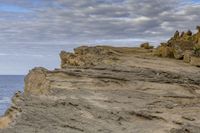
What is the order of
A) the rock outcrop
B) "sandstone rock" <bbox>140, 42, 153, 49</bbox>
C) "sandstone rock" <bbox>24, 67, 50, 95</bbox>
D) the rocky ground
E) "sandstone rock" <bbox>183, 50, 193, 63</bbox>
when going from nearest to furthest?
the rocky ground < "sandstone rock" <bbox>24, 67, 50, 95</bbox> < "sandstone rock" <bbox>183, 50, 193, 63</bbox> < the rock outcrop < "sandstone rock" <bbox>140, 42, 153, 49</bbox>

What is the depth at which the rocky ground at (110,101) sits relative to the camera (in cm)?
1222

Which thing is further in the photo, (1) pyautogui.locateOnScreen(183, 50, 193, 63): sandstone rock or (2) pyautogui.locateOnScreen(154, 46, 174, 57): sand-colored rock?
(2) pyautogui.locateOnScreen(154, 46, 174, 57): sand-colored rock

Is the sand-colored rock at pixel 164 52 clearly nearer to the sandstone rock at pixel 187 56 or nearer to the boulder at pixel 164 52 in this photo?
the boulder at pixel 164 52

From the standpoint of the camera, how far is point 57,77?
17484mm

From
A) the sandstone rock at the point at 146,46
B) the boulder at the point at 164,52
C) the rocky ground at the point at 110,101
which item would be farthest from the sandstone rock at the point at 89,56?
the sandstone rock at the point at 146,46

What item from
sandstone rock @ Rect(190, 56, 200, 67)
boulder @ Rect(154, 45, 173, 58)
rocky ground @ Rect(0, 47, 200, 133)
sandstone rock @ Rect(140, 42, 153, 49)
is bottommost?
rocky ground @ Rect(0, 47, 200, 133)

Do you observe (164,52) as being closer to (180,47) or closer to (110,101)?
(180,47)

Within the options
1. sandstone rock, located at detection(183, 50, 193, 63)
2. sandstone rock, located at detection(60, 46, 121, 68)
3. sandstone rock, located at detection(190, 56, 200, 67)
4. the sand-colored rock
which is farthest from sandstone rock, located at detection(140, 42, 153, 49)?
sandstone rock, located at detection(190, 56, 200, 67)

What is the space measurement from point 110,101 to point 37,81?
5220mm

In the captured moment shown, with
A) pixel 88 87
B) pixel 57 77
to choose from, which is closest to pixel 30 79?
pixel 57 77

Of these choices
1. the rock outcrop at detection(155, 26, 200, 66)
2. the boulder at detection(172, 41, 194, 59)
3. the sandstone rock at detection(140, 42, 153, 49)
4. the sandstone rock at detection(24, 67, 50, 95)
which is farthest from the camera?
the sandstone rock at detection(140, 42, 153, 49)

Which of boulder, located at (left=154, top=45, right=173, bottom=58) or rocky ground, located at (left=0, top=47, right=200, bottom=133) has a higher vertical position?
boulder, located at (left=154, top=45, right=173, bottom=58)

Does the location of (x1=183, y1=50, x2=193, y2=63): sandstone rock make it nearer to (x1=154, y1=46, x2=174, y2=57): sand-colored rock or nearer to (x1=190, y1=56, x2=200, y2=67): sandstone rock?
(x1=190, y1=56, x2=200, y2=67): sandstone rock

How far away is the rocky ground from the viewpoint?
1222 cm
